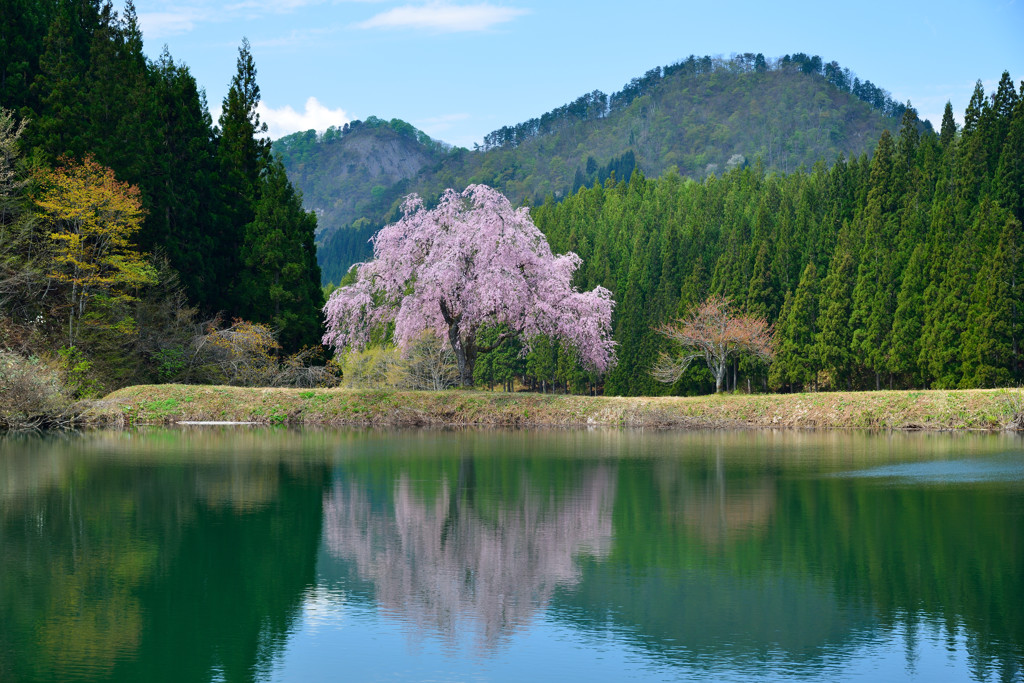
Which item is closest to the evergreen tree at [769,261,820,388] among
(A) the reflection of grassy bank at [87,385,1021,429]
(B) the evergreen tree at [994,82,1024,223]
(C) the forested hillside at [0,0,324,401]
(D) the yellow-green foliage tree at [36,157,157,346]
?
(B) the evergreen tree at [994,82,1024,223]

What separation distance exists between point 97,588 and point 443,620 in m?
3.54

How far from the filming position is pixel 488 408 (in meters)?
37.7

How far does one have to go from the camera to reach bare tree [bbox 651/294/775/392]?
6225 centimetres

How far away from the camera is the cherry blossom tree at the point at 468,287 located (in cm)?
3934

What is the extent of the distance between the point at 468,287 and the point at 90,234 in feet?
47.8

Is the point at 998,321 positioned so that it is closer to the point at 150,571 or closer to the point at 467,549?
the point at 467,549

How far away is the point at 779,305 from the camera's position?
2623 inches

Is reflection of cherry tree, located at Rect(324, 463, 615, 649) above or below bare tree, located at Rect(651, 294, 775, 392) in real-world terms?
below

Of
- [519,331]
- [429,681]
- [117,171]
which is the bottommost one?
[429,681]

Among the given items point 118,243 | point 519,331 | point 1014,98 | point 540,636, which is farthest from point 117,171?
point 1014,98

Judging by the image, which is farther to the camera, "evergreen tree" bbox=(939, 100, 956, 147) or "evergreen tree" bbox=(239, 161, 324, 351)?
"evergreen tree" bbox=(939, 100, 956, 147)

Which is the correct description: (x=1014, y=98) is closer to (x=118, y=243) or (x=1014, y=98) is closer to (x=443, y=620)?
(x=118, y=243)

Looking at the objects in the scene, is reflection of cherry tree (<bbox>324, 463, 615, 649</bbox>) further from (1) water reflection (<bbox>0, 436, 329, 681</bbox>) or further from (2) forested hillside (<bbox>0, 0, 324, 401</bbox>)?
(2) forested hillside (<bbox>0, 0, 324, 401</bbox>)

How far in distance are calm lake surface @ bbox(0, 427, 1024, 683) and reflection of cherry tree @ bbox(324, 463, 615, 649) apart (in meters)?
0.05
